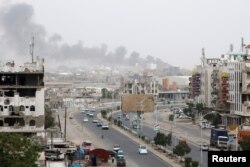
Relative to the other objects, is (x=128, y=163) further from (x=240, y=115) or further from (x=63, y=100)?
(x=63, y=100)

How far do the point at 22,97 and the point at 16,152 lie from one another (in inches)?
614

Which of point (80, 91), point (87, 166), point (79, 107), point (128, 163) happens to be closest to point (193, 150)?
point (128, 163)

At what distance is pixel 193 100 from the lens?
332 ft

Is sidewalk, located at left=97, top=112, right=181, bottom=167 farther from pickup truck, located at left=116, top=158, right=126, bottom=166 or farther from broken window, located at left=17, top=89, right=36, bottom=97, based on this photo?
broken window, located at left=17, top=89, right=36, bottom=97

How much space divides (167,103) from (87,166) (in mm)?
112884

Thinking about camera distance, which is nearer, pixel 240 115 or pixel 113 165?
pixel 113 165

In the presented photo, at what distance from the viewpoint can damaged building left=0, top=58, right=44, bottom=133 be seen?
131 feet

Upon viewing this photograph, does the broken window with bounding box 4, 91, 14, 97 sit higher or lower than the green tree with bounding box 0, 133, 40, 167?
higher

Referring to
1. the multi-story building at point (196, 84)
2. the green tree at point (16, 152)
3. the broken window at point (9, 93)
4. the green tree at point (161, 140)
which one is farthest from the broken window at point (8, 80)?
the multi-story building at point (196, 84)

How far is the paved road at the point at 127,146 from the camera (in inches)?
1695

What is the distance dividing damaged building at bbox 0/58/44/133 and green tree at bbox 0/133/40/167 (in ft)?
47.5

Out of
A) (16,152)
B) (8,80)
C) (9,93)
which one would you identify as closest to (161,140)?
(9,93)

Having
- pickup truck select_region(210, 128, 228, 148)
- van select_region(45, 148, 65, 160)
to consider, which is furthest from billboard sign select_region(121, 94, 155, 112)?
van select_region(45, 148, 65, 160)

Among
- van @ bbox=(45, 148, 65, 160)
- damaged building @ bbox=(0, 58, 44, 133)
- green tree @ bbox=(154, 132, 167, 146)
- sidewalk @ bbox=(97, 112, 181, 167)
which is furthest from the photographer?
green tree @ bbox=(154, 132, 167, 146)
